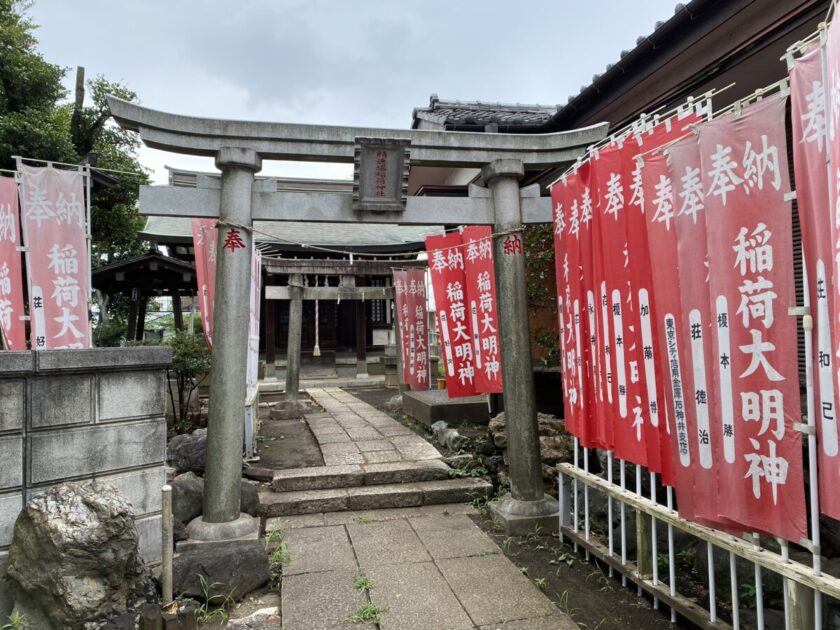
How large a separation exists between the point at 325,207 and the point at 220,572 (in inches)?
138

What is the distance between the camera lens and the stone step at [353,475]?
242 inches

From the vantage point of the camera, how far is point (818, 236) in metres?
2.19

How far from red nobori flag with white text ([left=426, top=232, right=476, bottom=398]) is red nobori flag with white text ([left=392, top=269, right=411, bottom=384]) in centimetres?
364

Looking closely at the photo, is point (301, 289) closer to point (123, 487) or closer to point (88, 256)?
point (88, 256)

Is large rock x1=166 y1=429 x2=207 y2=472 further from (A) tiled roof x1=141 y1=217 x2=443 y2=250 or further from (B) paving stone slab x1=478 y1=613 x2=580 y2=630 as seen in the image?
(A) tiled roof x1=141 y1=217 x2=443 y2=250

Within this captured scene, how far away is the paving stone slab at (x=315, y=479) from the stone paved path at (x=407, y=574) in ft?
1.71

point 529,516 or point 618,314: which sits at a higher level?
point 618,314

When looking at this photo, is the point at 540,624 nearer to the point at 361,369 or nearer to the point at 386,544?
the point at 386,544

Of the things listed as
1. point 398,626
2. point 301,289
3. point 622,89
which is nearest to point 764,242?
point 398,626

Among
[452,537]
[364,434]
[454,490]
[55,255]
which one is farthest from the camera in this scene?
[364,434]

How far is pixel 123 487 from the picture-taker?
386 centimetres

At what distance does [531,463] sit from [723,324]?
291 cm

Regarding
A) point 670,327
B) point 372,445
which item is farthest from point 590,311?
point 372,445

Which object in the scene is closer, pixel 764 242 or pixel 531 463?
pixel 764 242
